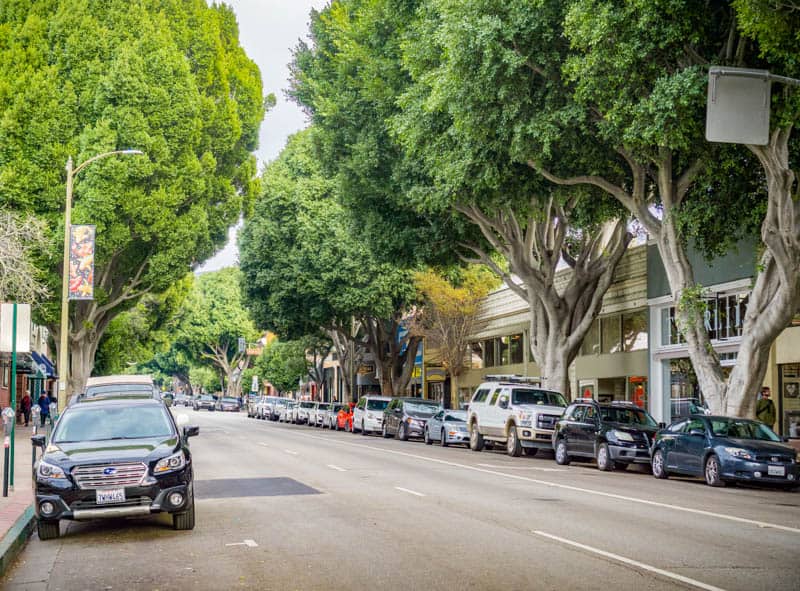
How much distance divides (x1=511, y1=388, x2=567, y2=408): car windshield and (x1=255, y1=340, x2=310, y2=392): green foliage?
4179cm

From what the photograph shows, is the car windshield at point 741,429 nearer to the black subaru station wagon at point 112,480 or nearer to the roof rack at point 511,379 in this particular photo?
the roof rack at point 511,379

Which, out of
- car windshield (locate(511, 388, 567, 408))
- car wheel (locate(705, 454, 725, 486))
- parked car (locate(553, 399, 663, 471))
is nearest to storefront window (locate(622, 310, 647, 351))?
car windshield (locate(511, 388, 567, 408))

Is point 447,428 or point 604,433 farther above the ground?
point 604,433

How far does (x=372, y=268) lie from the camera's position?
4772 centimetres

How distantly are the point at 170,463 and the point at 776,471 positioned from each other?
12.5 m

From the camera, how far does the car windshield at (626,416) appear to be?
83.0ft

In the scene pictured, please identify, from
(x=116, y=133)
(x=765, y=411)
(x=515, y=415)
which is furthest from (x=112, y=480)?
(x=116, y=133)

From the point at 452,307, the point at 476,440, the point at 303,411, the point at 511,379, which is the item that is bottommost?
Result: the point at 303,411

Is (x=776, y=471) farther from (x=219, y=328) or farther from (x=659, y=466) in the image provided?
(x=219, y=328)

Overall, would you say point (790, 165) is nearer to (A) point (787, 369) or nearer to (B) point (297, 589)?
(A) point (787, 369)

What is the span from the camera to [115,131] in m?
37.3

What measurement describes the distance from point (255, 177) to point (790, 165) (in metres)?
27.9

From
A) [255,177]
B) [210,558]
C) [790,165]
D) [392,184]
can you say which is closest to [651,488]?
[790,165]

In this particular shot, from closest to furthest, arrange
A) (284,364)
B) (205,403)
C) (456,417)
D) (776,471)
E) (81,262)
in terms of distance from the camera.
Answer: (776,471) → (81,262) → (456,417) → (284,364) → (205,403)
